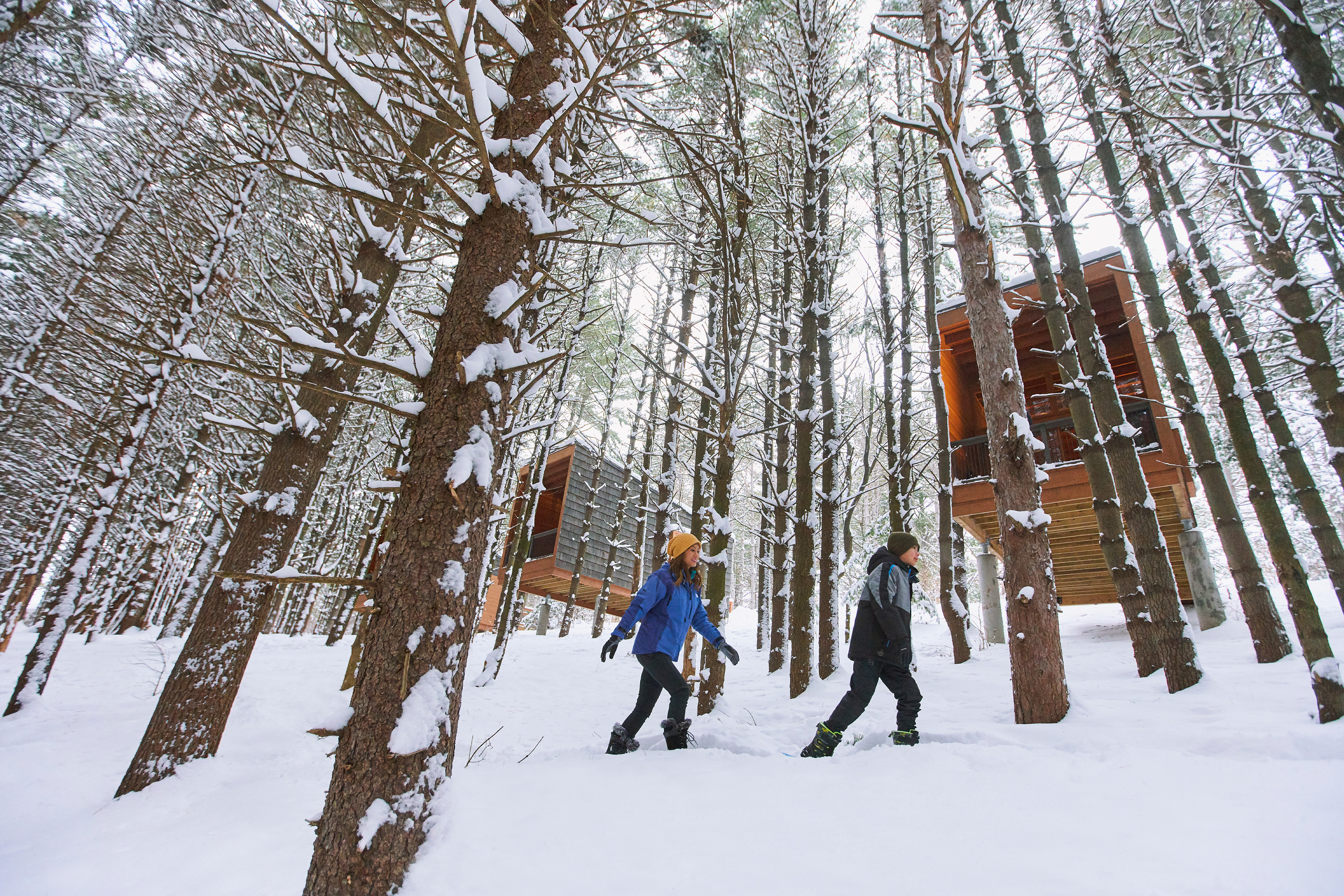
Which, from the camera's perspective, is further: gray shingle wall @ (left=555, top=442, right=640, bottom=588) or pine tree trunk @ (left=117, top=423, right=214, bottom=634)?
gray shingle wall @ (left=555, top=442, right=640, bottom=588)

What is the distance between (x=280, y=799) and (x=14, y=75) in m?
11.9

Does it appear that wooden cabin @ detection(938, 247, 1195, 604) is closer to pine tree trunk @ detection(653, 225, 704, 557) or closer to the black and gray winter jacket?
pine tree trunk @ detection(653, 225, 704, 557)

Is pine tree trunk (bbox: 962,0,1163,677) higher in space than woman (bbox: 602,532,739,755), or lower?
higher

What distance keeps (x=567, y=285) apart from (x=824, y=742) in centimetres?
635

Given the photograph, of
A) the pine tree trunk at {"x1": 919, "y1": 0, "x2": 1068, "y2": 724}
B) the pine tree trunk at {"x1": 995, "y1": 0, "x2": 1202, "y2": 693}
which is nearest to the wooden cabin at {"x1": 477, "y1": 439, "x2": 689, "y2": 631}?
the pine tree trunk at {"x1": 995, "y1": 0, "x2": 1202, "y2": 693}

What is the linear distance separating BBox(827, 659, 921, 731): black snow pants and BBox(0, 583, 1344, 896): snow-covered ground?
0.21 meters

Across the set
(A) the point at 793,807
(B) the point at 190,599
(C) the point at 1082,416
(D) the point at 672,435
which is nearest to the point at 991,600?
(C) the point at 1082,416

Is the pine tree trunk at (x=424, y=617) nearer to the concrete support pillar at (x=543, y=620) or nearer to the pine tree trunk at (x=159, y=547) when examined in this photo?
the pine tree trunk at (x=159, y=547)

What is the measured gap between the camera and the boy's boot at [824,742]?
11.7 feet

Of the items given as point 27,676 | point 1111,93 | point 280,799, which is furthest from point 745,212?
point 27,676

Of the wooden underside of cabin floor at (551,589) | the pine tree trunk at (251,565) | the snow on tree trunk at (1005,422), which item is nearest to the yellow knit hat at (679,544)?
the snow on tree trunk at (1005,422)

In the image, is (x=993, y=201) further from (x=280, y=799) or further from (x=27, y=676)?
(x=27, y=676)

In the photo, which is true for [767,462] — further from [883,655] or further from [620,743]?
[620,743]

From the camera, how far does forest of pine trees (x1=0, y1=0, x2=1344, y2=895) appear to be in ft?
7.25
